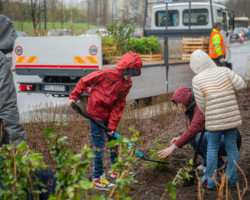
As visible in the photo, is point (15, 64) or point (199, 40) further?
point (199, 40)

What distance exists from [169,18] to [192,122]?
8.91 meters

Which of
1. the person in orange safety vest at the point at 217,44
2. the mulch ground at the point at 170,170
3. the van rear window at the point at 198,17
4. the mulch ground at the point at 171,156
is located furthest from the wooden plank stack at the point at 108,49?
the mulch ground at the point at 170,170

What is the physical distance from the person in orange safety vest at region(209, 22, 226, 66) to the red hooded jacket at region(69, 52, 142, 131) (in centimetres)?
693

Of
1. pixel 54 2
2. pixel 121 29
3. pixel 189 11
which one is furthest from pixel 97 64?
pixel 54 2

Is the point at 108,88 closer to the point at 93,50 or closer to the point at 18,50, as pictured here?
the point at 93,50

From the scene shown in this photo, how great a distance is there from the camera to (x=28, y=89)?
8750 mm

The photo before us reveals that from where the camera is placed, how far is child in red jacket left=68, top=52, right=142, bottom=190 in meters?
4.00

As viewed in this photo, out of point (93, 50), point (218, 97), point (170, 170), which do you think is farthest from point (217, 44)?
point (218, 97)

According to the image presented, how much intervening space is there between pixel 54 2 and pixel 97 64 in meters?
9.16

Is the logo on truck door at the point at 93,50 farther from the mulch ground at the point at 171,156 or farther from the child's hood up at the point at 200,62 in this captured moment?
the child's hood up at the point at 200,62

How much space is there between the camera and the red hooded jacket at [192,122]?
152 inches

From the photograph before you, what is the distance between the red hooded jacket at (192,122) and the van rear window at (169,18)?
855cm

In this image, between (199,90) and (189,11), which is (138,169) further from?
(189,11)

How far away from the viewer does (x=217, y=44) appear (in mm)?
10586
